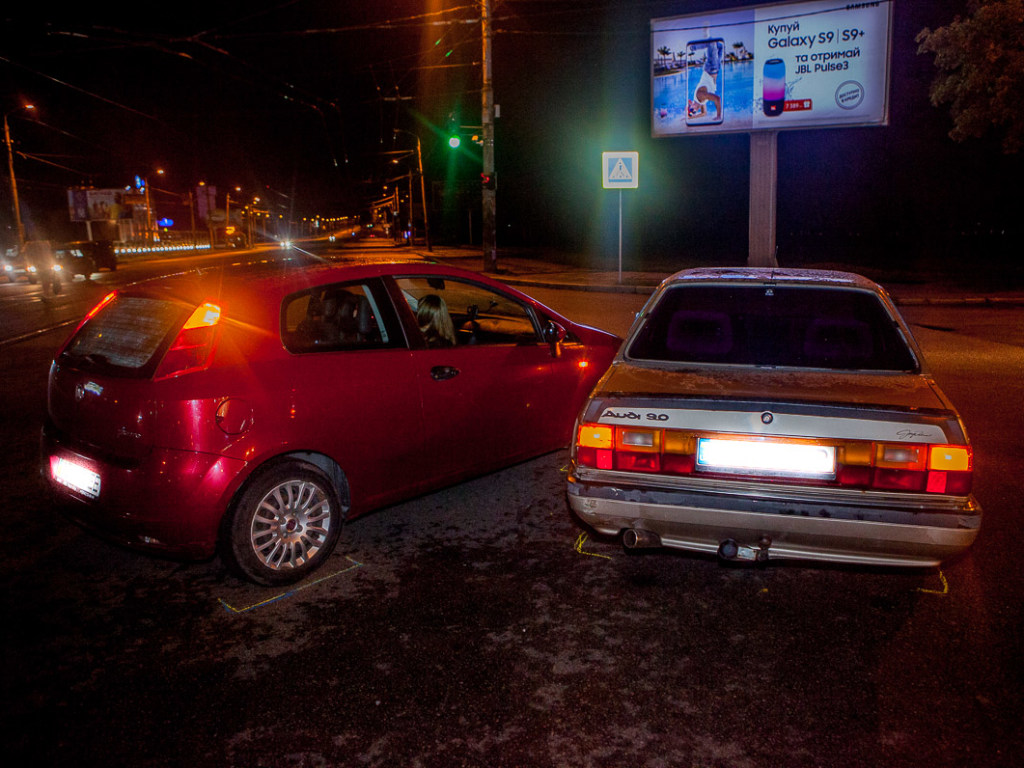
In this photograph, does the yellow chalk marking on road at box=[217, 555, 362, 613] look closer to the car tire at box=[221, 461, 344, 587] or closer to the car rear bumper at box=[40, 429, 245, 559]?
the car tire at box=[221, 461, 344, 587]

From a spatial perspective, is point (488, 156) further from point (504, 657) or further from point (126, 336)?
point (504, 657)

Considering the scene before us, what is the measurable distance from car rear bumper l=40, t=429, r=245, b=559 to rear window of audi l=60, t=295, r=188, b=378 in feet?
1.48

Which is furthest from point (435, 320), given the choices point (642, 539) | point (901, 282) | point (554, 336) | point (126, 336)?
point (901, 282)

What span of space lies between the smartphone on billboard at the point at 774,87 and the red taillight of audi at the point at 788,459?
20.6 metres

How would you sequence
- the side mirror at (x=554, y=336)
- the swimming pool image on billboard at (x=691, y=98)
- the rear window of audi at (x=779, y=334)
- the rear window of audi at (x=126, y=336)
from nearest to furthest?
the rear window of audi at (x=126, y=336) < the rear window of audi at (x=779, y=334) < the side mirror at (x=554, y=336) < the swimming pool image on billboard at (x=691, y=98)

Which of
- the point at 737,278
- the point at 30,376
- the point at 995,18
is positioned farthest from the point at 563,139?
the point at 737,278

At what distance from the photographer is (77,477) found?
13.1ft

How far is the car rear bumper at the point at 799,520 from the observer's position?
3.32m

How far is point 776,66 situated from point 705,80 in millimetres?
1879

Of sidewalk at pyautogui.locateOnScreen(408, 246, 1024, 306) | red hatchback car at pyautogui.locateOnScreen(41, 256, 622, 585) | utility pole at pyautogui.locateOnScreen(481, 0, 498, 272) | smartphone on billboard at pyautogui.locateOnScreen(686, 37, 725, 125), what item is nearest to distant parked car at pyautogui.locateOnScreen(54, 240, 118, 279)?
utility pole at pyautogui.locateOnScreen(481, 0, 498, 272)

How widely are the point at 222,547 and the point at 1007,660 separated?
349 cm

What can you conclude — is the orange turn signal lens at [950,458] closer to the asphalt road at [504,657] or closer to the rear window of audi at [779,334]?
the asphalt road at [504,657]

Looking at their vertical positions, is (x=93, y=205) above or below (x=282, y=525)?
above

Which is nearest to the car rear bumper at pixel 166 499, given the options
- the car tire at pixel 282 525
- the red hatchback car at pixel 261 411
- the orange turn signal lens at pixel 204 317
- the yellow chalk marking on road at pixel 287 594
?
the red hatchback car at pixel 261 411
